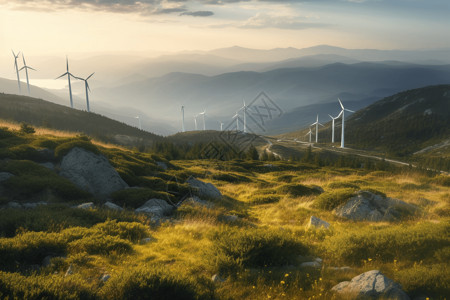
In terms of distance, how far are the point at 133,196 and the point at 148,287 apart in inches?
454

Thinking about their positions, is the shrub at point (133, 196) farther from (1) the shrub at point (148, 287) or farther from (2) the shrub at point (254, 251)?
(1) the shrub at point (148, 287)

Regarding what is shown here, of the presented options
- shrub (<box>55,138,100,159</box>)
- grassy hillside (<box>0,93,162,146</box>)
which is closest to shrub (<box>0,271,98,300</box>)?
shrub (<box>55,138,100,159</box>)

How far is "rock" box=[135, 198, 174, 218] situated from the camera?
15914 millimetres

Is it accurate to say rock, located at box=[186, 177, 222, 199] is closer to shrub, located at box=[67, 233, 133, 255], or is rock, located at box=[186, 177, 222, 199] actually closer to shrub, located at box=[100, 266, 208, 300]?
shrub, located at box=[67, 233, 133, 255]

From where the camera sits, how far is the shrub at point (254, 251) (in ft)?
28.8

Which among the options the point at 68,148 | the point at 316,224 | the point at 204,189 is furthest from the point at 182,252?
the point at 68,148

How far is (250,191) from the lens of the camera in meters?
27.8

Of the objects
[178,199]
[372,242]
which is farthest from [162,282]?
[178,199]

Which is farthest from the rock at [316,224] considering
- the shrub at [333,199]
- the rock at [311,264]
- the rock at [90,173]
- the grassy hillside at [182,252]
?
the rock at [90,173]

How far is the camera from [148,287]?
22.5ft

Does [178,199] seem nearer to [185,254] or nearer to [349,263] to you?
[185,254]

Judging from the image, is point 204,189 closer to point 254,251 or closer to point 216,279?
point 254,251

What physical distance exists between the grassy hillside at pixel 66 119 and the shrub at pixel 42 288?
216ft

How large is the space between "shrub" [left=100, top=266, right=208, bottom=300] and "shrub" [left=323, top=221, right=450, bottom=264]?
5578mm
